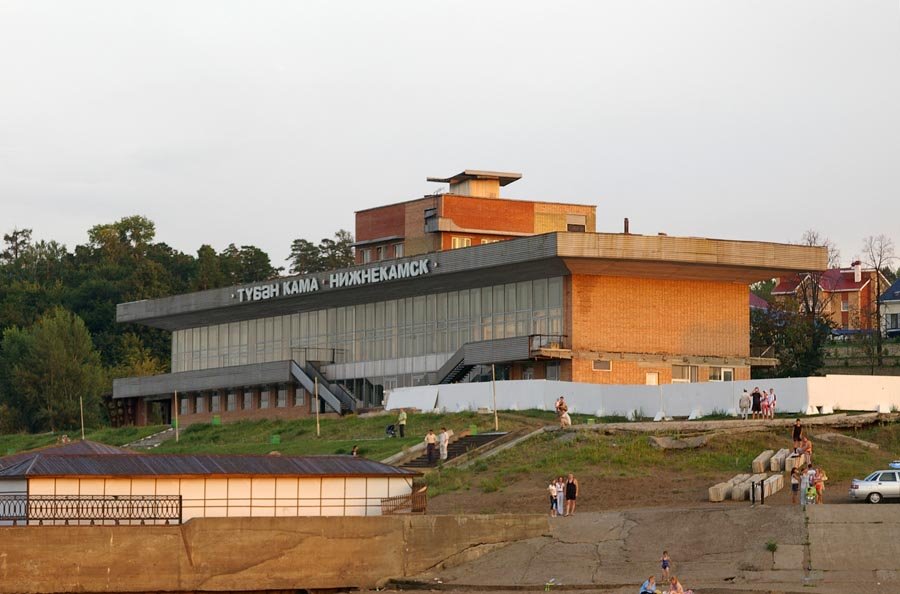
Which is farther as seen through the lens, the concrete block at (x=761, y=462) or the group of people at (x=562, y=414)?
the group of people at (x=562, y=414)

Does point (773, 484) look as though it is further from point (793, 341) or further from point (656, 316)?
point (793, 341)

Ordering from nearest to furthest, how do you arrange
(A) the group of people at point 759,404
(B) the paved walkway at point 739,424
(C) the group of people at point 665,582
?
1. (C) the group of people at point 665,582
2. (B) the paved walkway at point 739,424
3. (A) the group of people at point 759,404

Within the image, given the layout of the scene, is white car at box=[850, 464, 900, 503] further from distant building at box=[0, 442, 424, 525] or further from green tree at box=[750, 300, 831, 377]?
green tree at box=[750, 300, 831, 377]

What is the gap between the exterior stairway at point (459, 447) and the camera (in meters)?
58.1

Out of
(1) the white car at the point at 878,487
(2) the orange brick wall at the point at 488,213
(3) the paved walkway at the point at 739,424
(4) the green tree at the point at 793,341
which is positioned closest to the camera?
(1) the white car at the point at 878,487

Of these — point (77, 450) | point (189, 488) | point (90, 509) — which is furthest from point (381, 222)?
point (90, 509)

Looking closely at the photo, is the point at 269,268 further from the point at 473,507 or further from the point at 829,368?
the point at 473,507

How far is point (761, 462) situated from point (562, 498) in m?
8.44

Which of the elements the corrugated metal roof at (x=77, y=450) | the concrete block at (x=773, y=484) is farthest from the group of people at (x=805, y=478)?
the corrugated metal roof at (x=77, y=450)

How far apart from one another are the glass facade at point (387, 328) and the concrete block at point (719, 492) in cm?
2897

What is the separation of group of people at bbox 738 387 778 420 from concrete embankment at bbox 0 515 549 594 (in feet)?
63.2

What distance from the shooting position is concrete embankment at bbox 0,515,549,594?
39.8 meters

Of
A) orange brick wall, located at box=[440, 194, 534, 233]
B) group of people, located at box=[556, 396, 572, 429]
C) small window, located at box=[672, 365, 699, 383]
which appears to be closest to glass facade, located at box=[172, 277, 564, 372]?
small window, located at box=[672, 365, 699, 383]

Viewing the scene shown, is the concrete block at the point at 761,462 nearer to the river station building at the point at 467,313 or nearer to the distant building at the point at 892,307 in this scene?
the river station building at the point at 467,313
